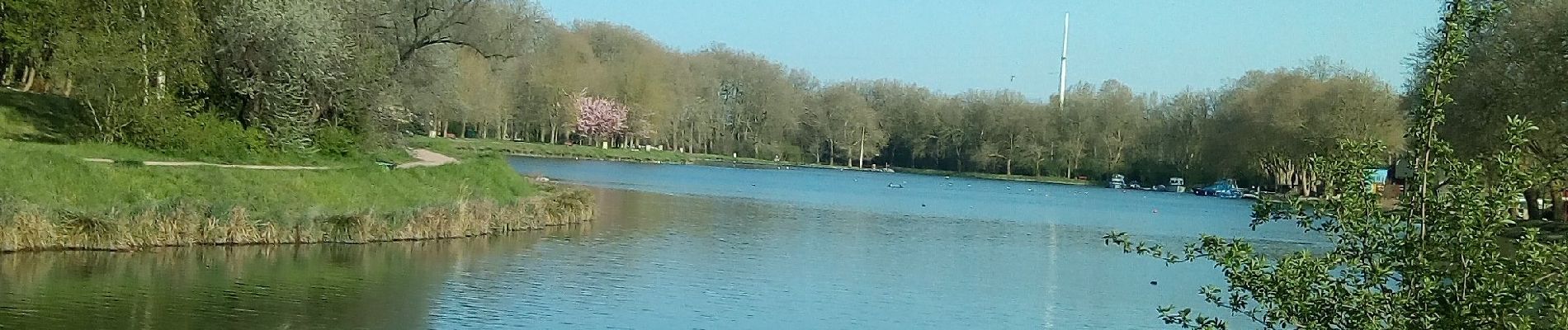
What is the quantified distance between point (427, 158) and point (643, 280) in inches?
806

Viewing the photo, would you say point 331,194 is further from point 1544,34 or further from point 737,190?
point 737,190

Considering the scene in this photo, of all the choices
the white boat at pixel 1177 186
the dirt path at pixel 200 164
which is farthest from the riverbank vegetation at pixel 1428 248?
→ the white boat at pixel 1177 186

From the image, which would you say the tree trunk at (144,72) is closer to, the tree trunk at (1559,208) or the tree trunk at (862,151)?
the tree trunk at (1559,208)

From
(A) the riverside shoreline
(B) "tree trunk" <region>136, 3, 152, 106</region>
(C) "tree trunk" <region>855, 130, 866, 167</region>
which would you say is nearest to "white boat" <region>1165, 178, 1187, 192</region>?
(C) "tree trunk" <region>855, 130, 866, 167</region>

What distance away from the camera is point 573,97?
85625mm

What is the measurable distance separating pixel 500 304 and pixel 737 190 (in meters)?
38.3

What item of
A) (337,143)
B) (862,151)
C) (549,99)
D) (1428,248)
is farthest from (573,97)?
(1428,248)

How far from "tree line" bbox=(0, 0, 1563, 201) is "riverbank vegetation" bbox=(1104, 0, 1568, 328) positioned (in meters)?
0.79

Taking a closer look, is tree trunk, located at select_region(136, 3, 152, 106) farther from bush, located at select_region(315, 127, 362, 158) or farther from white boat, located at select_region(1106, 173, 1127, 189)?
white boat, located at select_region(1106, 173, 1127, 189)

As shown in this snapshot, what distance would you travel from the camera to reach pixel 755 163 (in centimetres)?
10169

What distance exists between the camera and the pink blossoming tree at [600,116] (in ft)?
290

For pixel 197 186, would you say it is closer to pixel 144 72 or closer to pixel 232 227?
pixel 232 227

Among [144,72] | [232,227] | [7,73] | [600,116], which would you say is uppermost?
[600,116]

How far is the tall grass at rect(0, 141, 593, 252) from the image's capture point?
20125mm
